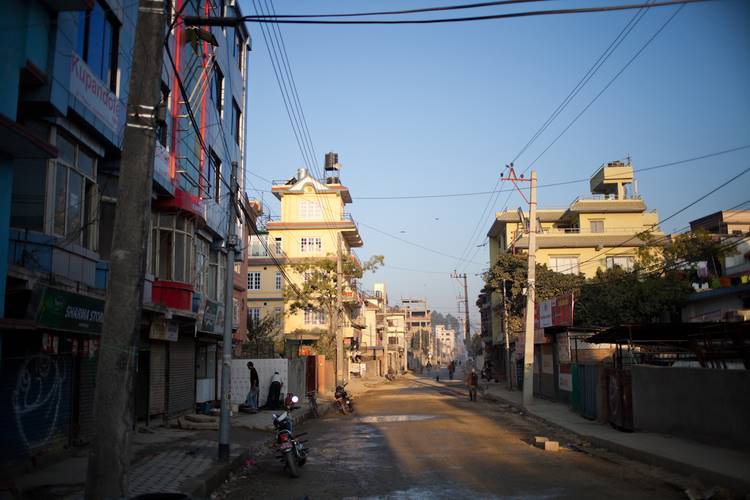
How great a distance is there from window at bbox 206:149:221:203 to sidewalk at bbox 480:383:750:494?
1433 cm

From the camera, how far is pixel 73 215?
13.0 meters

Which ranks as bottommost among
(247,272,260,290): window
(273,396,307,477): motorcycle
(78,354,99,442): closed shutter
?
(273,396,307,477): motorcycle

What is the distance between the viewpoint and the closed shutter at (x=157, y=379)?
737 inches

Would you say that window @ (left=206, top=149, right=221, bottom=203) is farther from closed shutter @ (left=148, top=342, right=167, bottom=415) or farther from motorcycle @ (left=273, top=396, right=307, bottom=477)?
motorcycle @ (left=273, top=396, right=307, bottom=477)

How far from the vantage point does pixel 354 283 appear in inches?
2355

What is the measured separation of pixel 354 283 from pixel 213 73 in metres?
37.5

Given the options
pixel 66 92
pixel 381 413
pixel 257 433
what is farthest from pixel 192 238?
pixel 381 413

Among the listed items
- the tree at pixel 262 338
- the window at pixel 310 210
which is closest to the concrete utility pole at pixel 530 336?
the tree at pixel 262 338

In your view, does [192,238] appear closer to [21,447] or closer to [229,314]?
[229,314]

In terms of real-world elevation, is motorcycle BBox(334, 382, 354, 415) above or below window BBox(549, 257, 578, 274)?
below

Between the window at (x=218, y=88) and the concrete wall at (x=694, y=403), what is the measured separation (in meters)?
16.7

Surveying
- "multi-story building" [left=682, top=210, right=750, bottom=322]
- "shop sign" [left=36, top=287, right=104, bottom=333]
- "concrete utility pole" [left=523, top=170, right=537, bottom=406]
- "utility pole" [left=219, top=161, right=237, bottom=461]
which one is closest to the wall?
"concrete utility pole" [left=523, top=170, right=537, bottom=406]

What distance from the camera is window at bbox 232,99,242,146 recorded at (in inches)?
1092

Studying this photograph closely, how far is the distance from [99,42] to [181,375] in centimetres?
1146
